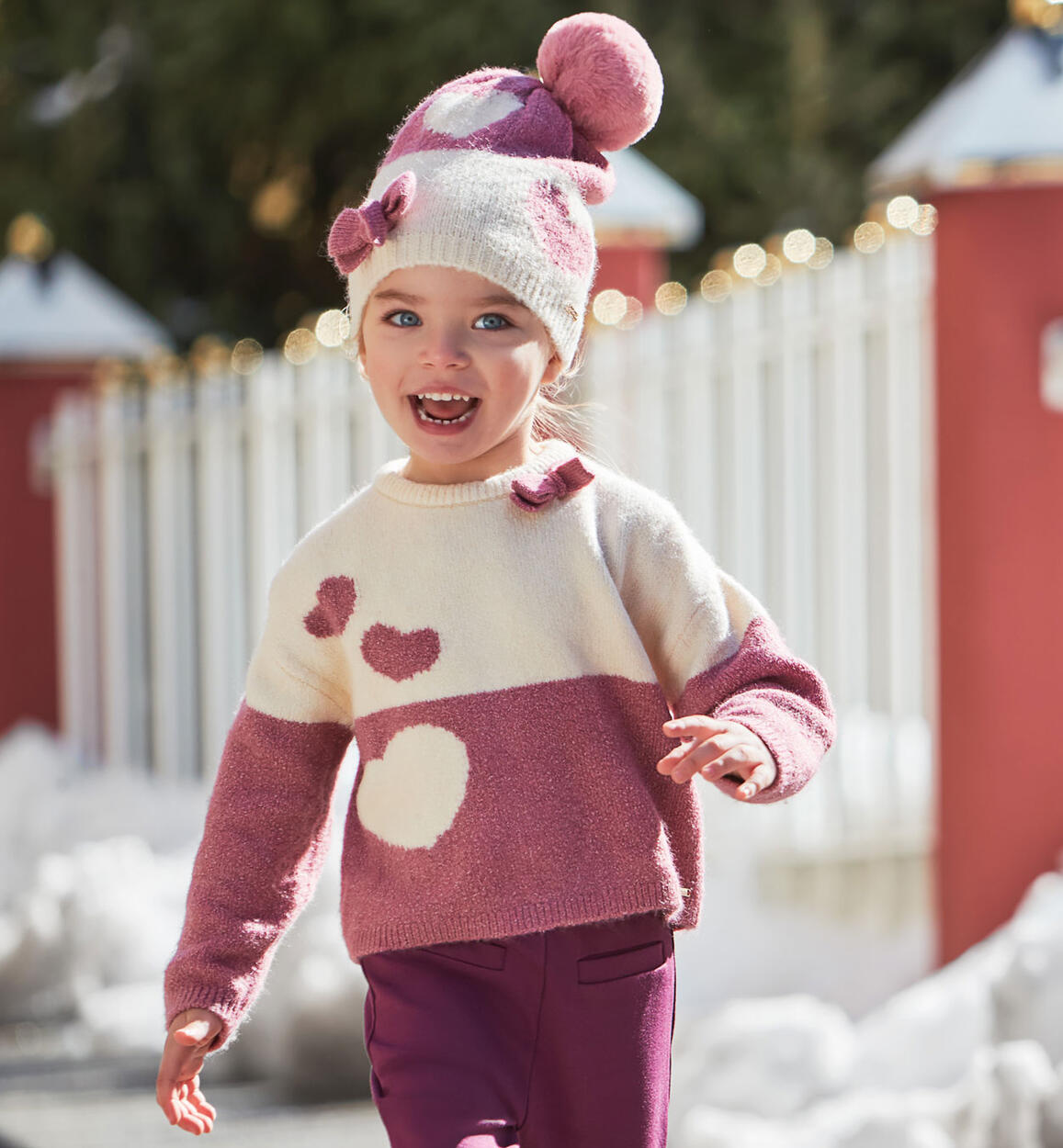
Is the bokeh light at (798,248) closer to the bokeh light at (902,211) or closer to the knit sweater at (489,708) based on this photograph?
the bokeh light at (902,211)

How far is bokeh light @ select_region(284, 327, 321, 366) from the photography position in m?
6.03

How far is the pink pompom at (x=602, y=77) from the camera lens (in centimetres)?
213

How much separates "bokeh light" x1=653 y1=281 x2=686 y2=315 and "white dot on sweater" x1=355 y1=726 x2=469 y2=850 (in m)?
3.68

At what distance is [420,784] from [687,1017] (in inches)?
99.9

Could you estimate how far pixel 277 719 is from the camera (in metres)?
2.20

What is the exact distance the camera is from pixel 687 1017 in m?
4.46

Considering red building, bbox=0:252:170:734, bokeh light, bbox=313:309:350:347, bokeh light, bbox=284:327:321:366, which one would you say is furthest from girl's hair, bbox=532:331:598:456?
red building, bbox=0:252:170:734

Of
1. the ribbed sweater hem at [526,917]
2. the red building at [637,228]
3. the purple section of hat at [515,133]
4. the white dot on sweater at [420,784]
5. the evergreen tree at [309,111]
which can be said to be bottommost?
the ribbed sweater hem at [526,917]

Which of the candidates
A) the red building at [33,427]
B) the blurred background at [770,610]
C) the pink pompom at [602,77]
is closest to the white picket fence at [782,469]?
the blurred background at [770,610]

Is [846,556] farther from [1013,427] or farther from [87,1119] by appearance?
[87,1119]

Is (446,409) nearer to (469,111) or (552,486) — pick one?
(552,486)

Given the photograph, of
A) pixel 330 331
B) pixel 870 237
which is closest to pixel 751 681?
pixel 870 237

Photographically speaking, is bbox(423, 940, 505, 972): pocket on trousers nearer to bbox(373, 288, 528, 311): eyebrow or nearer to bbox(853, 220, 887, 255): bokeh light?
bbox(373, 288, 528, 311): eyebrow

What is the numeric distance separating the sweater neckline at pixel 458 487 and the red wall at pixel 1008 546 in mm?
2275
